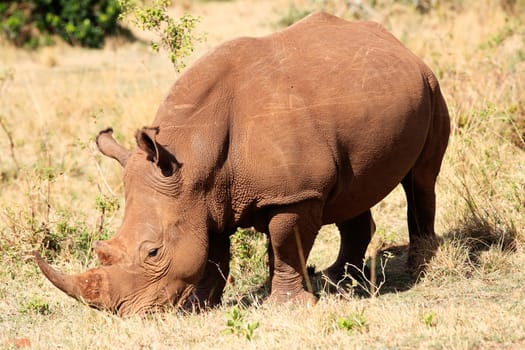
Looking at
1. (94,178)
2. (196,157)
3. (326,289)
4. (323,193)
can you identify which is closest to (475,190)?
(326,289)

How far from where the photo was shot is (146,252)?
19.7 feet

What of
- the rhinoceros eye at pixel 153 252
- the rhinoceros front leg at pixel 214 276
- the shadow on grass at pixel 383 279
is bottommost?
the shadow on grass at pixel 383 279

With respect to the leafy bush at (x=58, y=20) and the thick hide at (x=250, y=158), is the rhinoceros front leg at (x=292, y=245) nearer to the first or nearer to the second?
the thick hide at (x=250, y=158)

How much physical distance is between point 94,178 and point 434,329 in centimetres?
581

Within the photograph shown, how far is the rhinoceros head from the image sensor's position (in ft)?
19.7

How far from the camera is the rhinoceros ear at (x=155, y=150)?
19.0ft

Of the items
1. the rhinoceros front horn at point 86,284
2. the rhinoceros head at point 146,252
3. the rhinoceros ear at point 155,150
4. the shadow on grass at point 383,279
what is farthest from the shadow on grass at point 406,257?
the rhinoceros ear at point 155,150

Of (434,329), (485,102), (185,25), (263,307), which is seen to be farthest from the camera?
(485,102)

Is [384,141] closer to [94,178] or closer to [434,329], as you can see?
[434,329]

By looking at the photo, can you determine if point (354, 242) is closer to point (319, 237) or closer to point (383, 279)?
point (383, 279)

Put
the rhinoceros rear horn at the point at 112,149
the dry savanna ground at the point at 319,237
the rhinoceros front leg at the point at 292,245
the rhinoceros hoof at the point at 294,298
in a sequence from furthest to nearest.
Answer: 1. the rhinoceros hoof at the point at 294,298
2. the rhinoceros rear horn at the point at 112,149
3. the rhinoceros front leg at the point at 292,245
4. the dry savanna ground at the point at 319,237

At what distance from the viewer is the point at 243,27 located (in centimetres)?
1988

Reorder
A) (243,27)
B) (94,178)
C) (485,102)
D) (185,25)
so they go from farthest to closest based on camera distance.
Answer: (243,27) < (94,178) < (485,102) < (185,25)

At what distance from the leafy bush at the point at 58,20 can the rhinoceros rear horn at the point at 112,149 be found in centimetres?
1202
